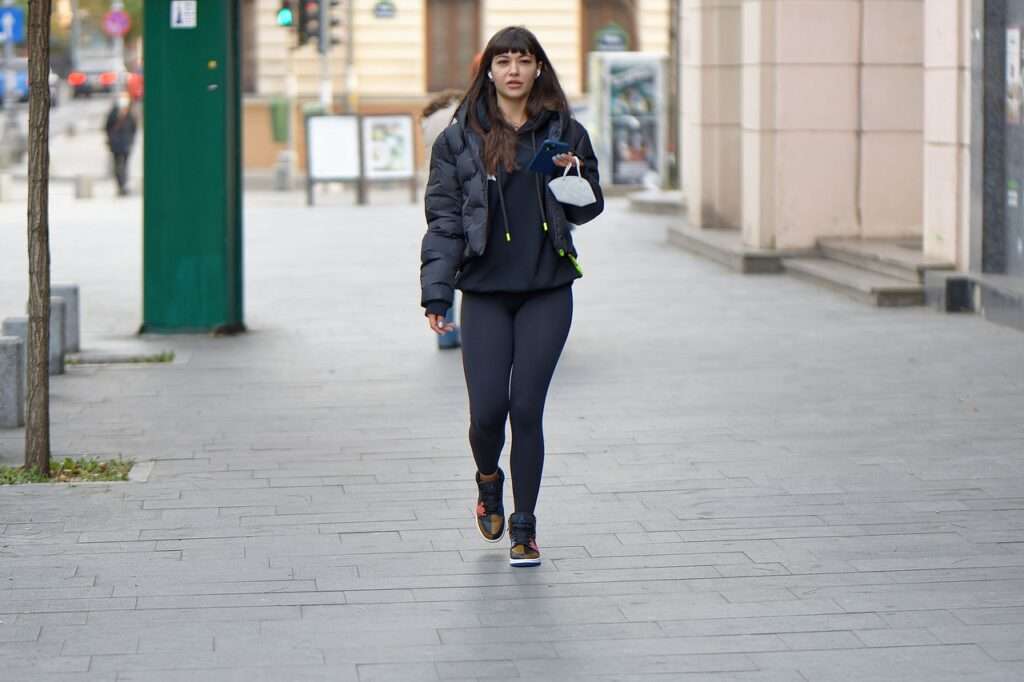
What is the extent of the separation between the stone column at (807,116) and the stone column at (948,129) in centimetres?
224

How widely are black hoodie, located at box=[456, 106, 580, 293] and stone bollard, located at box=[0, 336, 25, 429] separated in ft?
12.0

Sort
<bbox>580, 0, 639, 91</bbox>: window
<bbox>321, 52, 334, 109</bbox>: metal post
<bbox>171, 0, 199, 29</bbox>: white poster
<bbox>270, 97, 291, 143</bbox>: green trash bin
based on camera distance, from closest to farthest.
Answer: <bbox>171, 0, 199, 29</bbox>: white poster < <bbox>321, 52, 334, 109</bbox>: metal post < <bbox>270, 97, 291, 143</bbox>: green trash bin < <bbox>580, 0, 639, 91</bbox>: window

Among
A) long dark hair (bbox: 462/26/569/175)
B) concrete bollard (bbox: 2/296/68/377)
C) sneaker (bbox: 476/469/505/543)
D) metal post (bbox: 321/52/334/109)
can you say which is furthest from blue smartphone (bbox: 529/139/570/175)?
metal post (bbox: 321/52/334/109)

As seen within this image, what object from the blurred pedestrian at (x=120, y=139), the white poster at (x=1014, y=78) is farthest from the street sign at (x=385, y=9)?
the white poster at (x=1014, y=78)

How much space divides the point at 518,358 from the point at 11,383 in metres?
3.70

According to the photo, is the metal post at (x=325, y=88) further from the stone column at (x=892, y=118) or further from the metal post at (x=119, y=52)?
the stone column at (x=892, y=118)

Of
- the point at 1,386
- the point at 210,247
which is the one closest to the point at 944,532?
the point at 1,386

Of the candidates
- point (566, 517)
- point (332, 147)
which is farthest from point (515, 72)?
point (332, 147)

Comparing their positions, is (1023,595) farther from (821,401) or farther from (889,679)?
(821,401)

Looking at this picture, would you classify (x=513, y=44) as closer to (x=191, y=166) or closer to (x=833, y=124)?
(x=191, y=166)

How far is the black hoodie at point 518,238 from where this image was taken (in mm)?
6387

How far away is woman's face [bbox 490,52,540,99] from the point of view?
6.38 m

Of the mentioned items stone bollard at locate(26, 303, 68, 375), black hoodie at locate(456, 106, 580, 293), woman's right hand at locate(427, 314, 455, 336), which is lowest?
stone bollard at locate(26, 303, 68, 375)

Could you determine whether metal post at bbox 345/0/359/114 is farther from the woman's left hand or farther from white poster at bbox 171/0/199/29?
the woman's left hand
